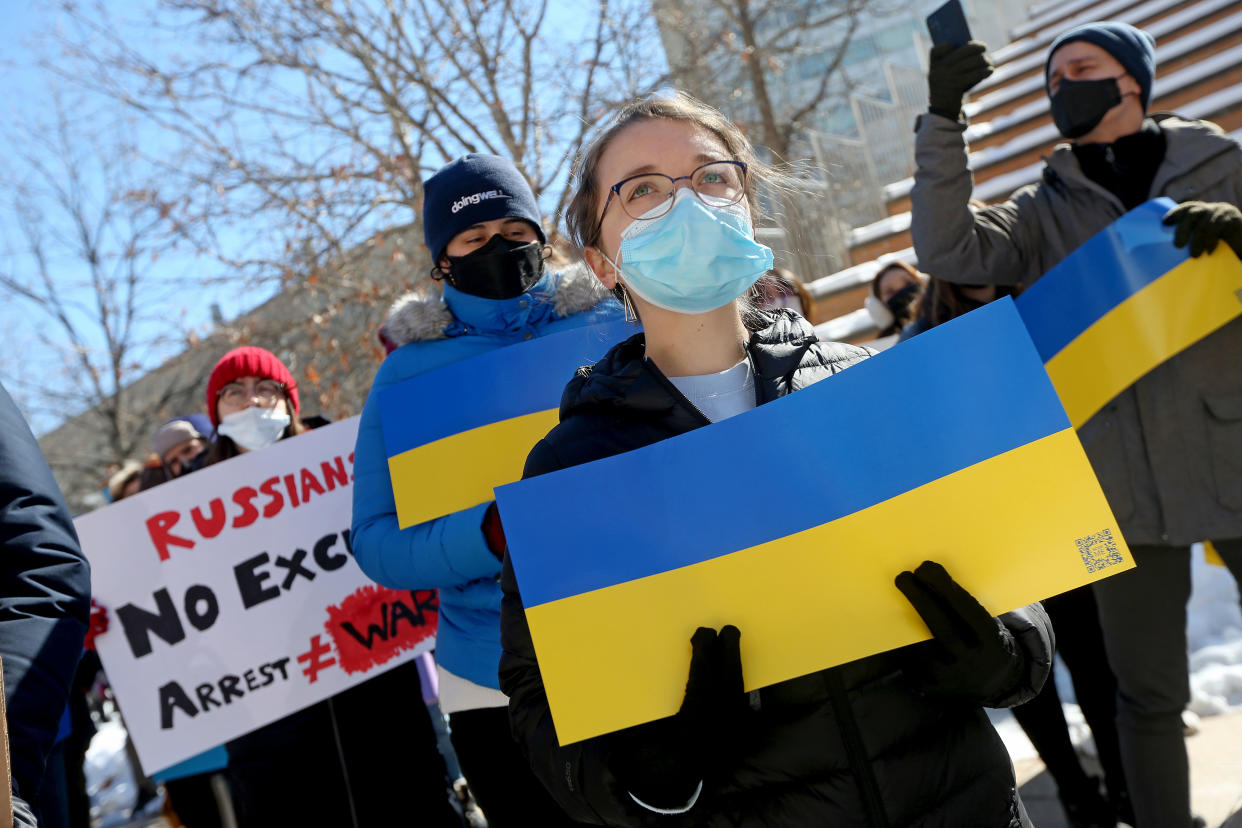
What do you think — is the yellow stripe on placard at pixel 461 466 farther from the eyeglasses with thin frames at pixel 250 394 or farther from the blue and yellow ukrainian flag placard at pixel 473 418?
the eyeglasses with thin frames at pixel 250 394

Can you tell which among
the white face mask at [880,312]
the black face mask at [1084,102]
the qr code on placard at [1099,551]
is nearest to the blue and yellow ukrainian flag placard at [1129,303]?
the black face mask at [1084,102]

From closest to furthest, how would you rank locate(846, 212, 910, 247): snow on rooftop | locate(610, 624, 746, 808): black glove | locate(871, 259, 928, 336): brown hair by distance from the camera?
locate(610, 624, 746, 808): black glove, locate(871, 259, 928, 336): brown hair, locate(846, 212, 910, 247): snow on rooftop

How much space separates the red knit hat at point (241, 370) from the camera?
147 inches

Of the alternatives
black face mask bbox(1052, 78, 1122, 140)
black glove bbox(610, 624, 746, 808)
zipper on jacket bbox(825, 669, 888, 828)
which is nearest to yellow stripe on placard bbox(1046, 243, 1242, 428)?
black face mask bbox(1052, 78, 1122, 140)

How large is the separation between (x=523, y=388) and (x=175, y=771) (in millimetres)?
2534

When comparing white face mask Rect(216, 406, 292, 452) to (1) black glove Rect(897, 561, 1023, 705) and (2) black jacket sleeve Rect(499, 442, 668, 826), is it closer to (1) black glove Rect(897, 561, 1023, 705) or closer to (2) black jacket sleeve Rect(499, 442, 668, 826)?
(2) black jacket sleeve Rect(499, 442, 668, 826)

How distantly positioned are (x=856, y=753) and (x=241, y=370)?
3.05m

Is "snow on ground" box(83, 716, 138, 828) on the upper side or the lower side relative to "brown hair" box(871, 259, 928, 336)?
lower

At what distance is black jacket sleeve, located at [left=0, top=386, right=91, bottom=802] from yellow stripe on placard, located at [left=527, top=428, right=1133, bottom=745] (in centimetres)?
87

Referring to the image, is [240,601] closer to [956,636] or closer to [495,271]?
[495,271]

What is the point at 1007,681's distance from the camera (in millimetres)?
1374

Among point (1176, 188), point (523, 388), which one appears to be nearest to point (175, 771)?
point (523, 388)

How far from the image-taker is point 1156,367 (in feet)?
8.50

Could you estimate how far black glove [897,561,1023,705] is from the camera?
131cm
